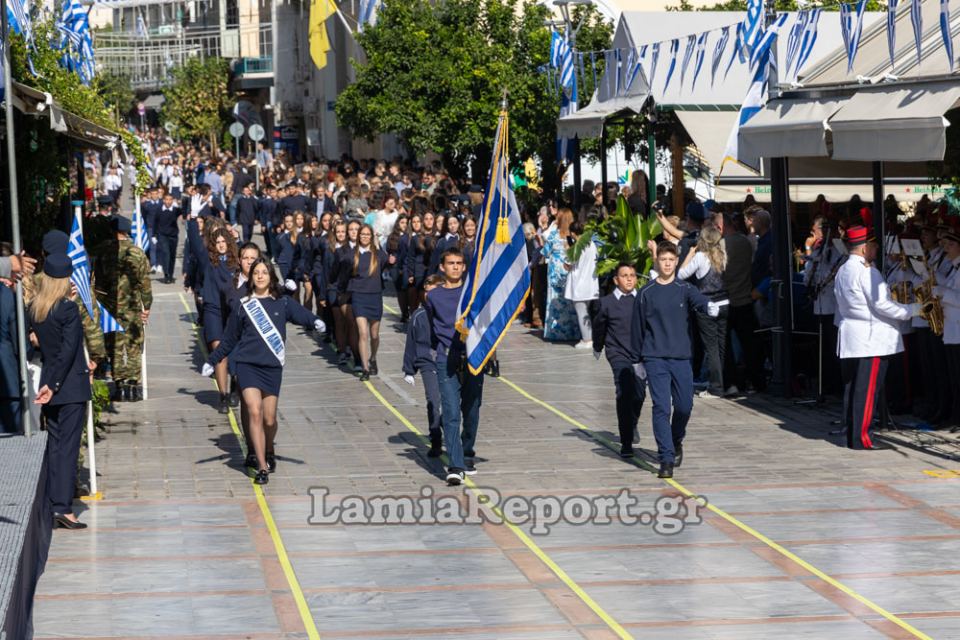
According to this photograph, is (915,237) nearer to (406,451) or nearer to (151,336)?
(406,451)

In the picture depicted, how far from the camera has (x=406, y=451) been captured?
46.9 ft

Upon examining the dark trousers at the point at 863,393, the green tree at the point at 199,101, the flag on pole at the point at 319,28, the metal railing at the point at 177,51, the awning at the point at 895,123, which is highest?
the metal railing at the point at 177,51

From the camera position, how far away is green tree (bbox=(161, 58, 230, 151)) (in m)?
85.7

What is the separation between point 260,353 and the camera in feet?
42.5

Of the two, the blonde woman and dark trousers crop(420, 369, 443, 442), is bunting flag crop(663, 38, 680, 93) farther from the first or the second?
dark trousers crop(420, 369, 443, 442)

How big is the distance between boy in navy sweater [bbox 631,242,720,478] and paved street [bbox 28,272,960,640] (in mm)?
439

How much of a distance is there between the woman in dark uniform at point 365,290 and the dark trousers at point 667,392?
6843mm

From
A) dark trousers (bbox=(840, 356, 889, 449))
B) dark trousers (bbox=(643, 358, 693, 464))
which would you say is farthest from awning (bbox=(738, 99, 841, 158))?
dark trousers (bbox=(643, 358, 693, 464))

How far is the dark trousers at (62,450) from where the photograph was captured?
11.2 metres

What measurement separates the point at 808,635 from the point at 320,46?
30945 mm

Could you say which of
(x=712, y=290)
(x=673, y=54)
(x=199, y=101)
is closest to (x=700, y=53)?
(x=673, y=54)

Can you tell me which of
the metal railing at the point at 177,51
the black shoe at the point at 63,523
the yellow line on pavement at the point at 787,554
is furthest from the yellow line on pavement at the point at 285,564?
the metal railing at the point at 177,51

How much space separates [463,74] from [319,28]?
299 inches

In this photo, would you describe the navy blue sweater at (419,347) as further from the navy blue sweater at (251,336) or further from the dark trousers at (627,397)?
the dark trousers at (627,397)
